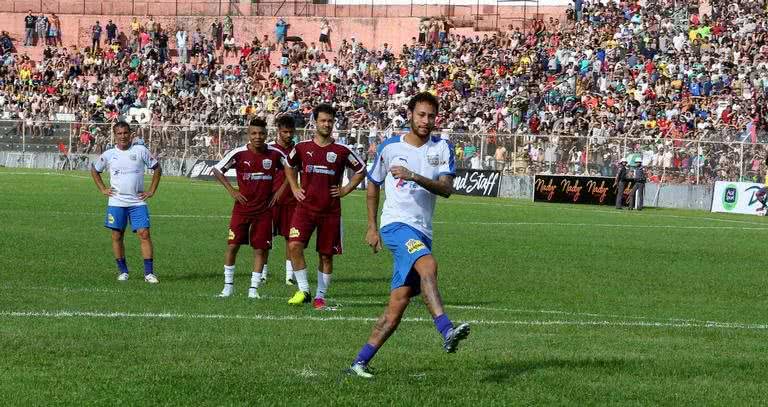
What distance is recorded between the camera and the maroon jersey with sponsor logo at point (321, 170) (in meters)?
14.9

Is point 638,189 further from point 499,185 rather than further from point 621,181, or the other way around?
point 499,185

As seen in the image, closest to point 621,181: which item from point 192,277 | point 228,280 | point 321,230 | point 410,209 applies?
point 192,277

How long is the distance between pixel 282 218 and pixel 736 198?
27.6 metres

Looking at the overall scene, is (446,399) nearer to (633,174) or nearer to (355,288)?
(355,288)

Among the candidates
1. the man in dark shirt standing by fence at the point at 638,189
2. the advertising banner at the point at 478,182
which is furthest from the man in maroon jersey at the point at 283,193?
the advertising banner at the point at 478,182

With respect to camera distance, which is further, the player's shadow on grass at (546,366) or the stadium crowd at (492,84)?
the stadium crowd at (492,84)

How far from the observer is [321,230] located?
1491 centimetres

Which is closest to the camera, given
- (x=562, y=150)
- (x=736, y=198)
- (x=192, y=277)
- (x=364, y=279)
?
(x=192, y=277)

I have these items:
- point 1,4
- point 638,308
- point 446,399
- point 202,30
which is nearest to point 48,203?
point 638,308

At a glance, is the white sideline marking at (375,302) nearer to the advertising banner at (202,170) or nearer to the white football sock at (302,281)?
the white football sock at (302,281)

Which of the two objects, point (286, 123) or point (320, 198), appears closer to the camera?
point (320, 198)

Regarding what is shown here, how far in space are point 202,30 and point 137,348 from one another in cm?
6569

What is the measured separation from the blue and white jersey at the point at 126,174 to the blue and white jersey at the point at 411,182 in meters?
8.67

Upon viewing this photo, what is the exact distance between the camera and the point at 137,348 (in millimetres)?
10828
